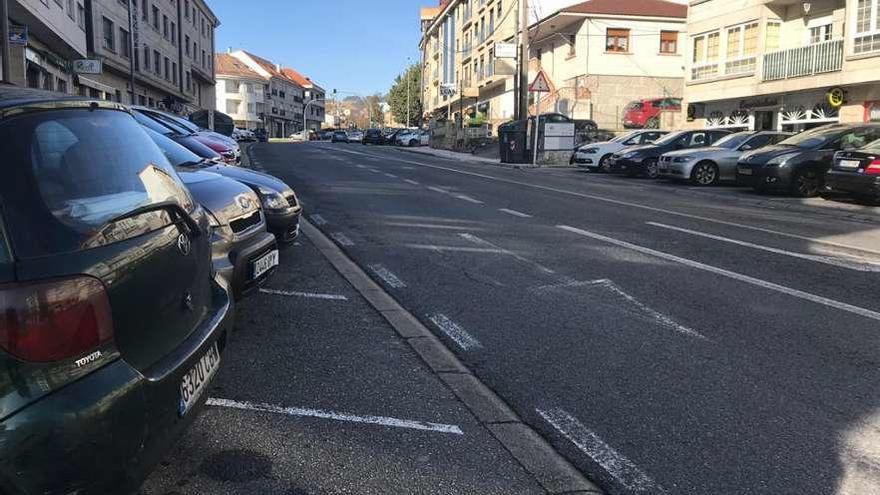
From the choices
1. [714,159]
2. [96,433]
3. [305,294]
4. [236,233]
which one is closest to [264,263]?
[236,233]

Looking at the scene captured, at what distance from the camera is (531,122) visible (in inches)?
1104

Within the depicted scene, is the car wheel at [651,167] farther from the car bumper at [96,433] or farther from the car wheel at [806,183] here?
the car bumper at [96,433]

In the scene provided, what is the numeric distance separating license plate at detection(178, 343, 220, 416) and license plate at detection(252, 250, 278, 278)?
173 centimetres

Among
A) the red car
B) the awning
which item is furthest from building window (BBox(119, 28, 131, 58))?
the red car

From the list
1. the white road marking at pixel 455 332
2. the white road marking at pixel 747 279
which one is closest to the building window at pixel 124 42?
the white road marking at pixel 747 279

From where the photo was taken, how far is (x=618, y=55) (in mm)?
38062

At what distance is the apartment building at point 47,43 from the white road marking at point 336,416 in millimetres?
14118

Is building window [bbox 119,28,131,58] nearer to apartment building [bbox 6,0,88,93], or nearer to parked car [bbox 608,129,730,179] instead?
apartment building [bbox 6,0,88,93]

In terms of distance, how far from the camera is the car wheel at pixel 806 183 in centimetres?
1573

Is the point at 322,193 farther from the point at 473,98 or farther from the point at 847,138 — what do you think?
Answer: the point at 473,98

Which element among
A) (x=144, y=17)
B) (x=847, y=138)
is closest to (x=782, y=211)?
(x=847, y=138)

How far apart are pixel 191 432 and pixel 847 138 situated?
16.3m

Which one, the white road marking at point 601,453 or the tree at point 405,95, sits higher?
the tree at point 405,95

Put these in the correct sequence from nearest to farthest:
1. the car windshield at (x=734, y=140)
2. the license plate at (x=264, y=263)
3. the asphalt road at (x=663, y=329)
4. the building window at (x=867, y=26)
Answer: the asphalt road at (x=663, y=329) < the license plate at (x=264, y=263) < the car windshield at (x=734, y=140) < the building window at (x=867, y=26)
